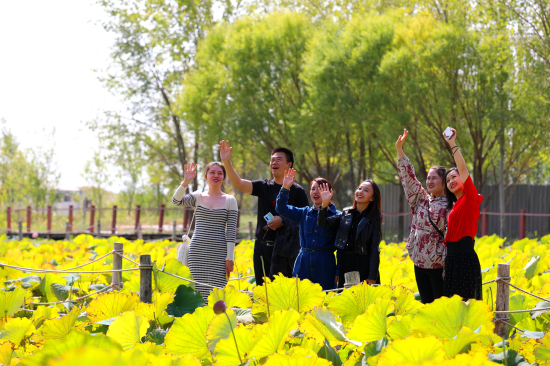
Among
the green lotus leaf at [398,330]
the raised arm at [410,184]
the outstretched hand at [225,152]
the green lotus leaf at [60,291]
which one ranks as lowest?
the green lotus leaf at [60,291]

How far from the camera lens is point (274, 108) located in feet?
→ 69.8

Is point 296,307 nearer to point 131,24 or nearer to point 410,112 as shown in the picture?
point 410,112

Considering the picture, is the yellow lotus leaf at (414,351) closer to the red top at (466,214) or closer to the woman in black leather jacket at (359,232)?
the red top at (466,214)

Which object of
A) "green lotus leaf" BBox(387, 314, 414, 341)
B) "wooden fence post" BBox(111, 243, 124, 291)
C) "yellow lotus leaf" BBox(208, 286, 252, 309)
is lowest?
"wooden fence post" BBox(111, 243, 124, 291)

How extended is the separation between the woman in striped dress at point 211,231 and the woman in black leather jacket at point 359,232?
0.80 m

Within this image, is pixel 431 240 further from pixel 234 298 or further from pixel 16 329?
pixel 16 329

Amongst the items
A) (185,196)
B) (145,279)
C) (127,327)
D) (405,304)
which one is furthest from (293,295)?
(185,196)

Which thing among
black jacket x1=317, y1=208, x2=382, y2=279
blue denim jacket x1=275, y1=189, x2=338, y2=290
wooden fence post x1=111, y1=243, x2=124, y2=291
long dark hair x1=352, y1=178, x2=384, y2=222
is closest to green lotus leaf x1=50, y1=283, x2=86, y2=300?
wooden fence post x1=111, y1=243, x2=124, y2=291

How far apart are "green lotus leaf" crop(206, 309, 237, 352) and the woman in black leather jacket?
234 centimetres

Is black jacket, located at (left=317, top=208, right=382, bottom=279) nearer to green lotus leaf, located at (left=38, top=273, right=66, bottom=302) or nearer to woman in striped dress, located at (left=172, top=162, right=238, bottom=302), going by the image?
woman in striped dress, located at (left=172, top=162, right=238, bottom=302)

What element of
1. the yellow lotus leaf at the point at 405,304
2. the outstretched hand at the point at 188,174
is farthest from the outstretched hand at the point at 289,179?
the yellow lotus leaf at the point at 405,304

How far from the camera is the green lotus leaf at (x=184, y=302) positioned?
296cm

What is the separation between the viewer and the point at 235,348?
1673 millimetres

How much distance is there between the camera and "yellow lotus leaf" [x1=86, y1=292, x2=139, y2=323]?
2496 millimetres
